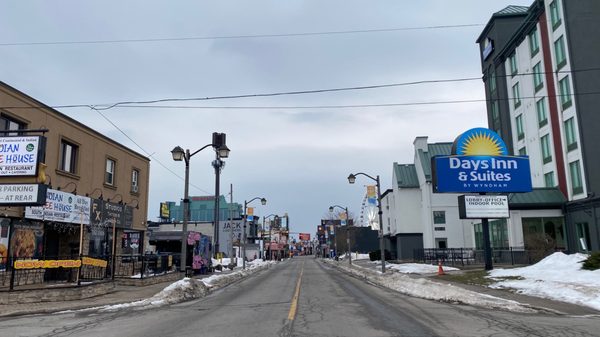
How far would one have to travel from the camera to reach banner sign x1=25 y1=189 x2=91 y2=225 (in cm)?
1909

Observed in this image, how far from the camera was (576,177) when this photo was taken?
119 ft

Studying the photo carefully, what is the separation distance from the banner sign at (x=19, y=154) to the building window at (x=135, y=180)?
38.3ft

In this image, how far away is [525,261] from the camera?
33656mm

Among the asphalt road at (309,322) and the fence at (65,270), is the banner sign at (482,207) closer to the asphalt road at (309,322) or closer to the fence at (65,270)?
the asphalt road at (309,322)

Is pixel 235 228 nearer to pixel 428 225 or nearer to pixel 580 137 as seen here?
pixel 428 225

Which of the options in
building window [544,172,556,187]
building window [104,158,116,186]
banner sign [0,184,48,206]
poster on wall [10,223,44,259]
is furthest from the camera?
building window [544,172,556,187]

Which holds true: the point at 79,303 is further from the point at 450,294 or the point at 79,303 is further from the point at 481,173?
the point at 481,173

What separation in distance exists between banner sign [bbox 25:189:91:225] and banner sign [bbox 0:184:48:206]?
216 cm

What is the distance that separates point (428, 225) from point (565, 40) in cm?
2697

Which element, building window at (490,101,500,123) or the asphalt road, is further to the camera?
building window at (490,101,500,123)

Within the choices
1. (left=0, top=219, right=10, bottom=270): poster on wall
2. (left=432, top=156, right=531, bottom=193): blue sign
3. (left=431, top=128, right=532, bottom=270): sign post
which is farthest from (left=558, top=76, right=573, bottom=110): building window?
(left=0, top=219, right=10, bottom=270): poster on wall

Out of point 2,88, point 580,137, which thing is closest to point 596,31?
point 580,137

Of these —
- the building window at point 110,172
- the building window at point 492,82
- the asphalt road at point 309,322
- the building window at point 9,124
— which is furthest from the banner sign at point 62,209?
the building window at point 492,82

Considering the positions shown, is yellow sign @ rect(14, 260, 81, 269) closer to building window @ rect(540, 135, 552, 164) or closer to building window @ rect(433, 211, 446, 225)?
building window @ rect(540, 135, 552, 164)
